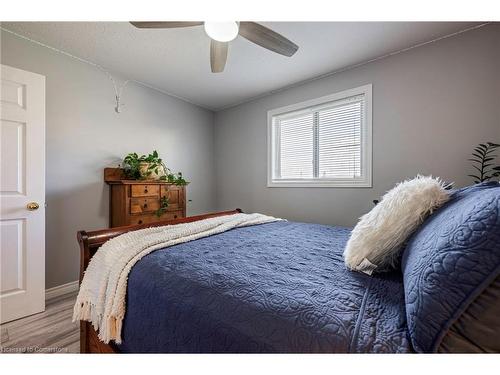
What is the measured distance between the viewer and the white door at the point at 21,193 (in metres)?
1.80

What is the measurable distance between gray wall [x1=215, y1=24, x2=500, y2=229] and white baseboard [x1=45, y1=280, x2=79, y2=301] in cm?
251

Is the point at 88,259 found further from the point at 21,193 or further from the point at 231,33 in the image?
the point at 231,33

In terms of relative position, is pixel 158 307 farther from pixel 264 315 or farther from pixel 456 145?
pixel 456 145

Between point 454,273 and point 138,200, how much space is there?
103 inches

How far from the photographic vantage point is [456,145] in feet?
6.74

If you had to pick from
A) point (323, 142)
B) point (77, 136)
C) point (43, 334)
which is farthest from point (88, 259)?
point (323, 142)

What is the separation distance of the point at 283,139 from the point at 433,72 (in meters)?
1.73

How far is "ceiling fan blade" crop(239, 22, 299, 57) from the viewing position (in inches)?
60.8

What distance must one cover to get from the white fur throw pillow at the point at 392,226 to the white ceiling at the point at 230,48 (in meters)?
1.69

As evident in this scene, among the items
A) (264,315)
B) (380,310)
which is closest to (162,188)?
(264,315)

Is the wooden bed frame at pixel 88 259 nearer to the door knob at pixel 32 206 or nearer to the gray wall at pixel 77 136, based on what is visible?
the door knob at pixel 32 206

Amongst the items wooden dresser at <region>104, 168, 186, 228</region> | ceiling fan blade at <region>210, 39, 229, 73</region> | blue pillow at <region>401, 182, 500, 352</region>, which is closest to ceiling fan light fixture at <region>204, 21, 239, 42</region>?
ceiling fan blade at <region>210, 39, 229, 73</region>

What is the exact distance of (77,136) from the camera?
7.98ft

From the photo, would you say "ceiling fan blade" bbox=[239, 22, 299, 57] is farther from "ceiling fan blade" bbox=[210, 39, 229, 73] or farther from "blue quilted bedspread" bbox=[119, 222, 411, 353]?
"blue quilted bedspread" bbox=[119, 222, 411, 353]
